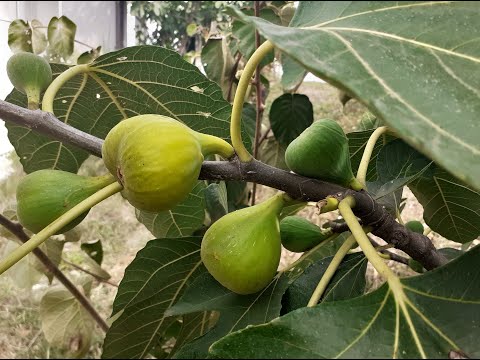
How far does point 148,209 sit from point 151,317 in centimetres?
40

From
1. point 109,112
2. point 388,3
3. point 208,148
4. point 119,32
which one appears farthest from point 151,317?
point 119,32

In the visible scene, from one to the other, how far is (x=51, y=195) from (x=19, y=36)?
1127 mm

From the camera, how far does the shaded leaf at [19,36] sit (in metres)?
1.47

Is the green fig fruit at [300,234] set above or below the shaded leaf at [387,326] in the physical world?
below

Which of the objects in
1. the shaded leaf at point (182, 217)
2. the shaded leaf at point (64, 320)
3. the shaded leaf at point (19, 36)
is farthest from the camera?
the shaded leaf at point (19, 36)

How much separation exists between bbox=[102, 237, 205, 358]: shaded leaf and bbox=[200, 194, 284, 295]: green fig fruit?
0.74 ft

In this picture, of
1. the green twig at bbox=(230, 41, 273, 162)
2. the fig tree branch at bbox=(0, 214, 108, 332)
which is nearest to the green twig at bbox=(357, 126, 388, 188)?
the green twig at bbox=(230, 41, 273, 162)

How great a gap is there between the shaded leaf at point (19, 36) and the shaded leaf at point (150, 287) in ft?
3.18

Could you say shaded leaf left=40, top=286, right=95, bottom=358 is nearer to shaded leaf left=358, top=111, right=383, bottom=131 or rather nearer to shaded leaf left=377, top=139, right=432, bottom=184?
shaded leaf left=358, top=111, right=383, bottom=131

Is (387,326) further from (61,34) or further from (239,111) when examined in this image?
(61,34)

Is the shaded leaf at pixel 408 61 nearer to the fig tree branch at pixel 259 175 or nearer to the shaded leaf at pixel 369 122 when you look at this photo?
the fig tree branch at pixel 259 175

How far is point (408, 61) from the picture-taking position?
350 millimetres

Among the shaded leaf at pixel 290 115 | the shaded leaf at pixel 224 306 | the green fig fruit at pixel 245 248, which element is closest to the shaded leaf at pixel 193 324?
the shaded leaf at pixel 224 306

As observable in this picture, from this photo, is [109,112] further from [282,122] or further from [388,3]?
[282,122]
